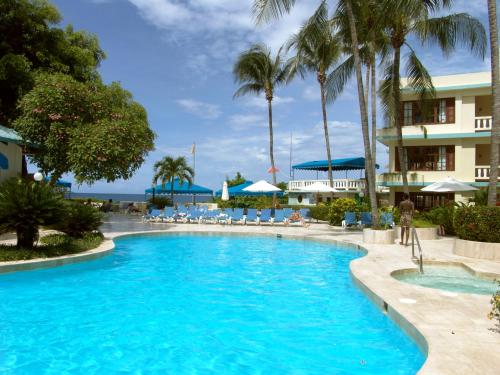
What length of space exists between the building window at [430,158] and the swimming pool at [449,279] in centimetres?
1554

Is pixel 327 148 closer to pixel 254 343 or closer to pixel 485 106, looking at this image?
pixel 485 106

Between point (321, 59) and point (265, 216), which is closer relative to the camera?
point (265, 216)

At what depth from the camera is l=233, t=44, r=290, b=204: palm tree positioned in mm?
29969

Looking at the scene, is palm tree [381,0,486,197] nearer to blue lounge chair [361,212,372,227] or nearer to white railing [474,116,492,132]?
white railing [474,116,492,132]

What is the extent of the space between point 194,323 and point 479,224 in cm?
870

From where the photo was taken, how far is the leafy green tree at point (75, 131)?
15078 millimetres

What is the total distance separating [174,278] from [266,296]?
2697 millimetres

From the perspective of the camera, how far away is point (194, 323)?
6320 mm

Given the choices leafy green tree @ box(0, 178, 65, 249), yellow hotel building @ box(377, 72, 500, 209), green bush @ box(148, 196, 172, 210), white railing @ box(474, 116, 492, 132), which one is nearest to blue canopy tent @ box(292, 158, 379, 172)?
yellow hotel building @ box(377, 72, 500, 209)

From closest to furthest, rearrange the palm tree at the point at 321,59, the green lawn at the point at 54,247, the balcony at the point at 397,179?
the green lawn at the point at 54,247
the balcony at the point at 397,179
the palm tree at the point at 321,59

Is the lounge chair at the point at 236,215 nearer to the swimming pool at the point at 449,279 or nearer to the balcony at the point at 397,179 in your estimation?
the balcony at the point at 397,179

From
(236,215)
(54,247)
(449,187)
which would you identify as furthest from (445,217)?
(54,247)

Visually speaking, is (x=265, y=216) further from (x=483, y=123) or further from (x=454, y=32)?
(x=483, y=123)

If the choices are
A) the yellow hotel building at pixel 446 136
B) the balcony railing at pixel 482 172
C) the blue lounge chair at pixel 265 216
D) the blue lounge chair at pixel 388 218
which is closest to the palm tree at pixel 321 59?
the yellow hotel building at pixel 446 136
